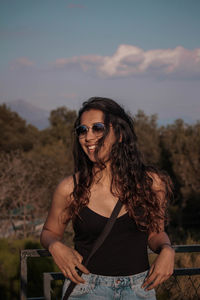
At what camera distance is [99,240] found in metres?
1.52

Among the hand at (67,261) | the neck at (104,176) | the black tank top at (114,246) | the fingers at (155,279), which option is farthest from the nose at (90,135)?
the fingers at (155,279)

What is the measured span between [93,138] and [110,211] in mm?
356

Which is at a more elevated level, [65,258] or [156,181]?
[156,181]

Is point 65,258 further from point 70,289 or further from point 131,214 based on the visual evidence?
point 131,214

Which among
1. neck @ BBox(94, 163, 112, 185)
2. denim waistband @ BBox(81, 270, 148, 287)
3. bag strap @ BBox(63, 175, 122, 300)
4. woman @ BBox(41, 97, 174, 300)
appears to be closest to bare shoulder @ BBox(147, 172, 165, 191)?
woman @ BBox(41, 97, 174, 300)

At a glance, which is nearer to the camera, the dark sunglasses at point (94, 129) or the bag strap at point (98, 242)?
the bag strap at point (98, 242)

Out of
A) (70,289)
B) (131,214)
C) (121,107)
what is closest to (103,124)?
(121,107)

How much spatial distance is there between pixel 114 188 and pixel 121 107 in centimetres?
43

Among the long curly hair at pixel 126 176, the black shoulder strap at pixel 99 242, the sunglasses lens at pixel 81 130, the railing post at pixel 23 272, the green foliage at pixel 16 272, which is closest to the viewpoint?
the black shoulder strap at pixel 99 242

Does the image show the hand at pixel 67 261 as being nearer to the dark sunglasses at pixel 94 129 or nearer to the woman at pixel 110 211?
the woman at pixel 110 211

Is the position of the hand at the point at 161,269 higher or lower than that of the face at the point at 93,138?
lower

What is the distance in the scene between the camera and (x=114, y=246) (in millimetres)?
1550

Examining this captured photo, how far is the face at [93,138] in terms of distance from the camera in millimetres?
1718

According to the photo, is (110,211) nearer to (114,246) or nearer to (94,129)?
(114,246)
